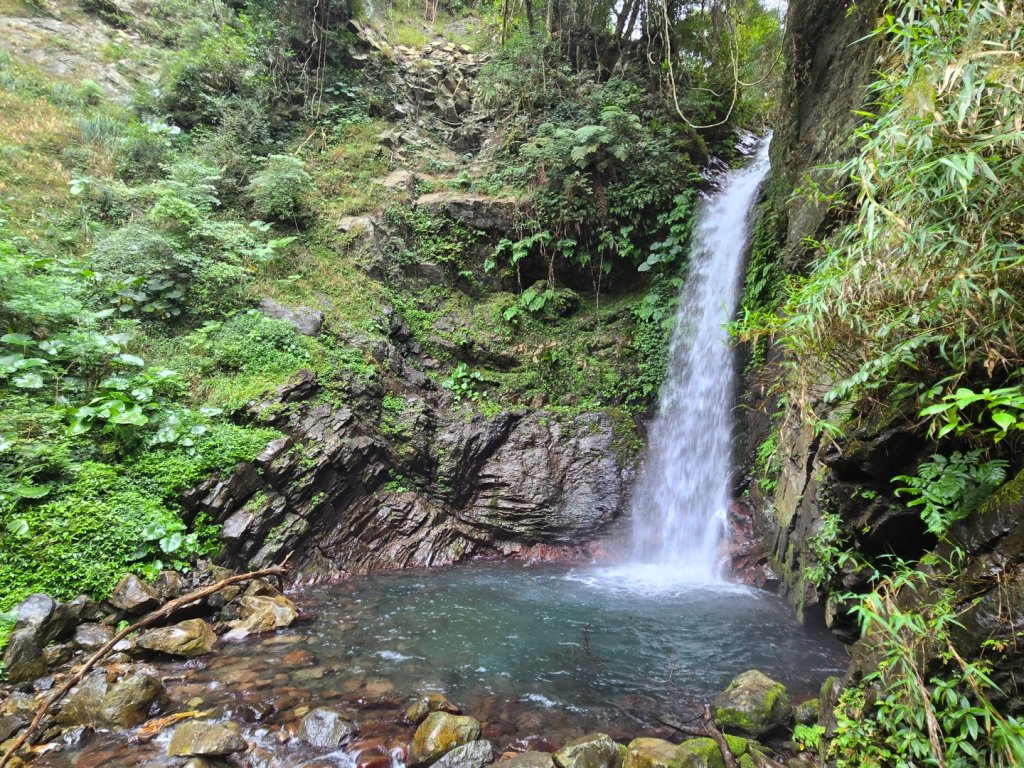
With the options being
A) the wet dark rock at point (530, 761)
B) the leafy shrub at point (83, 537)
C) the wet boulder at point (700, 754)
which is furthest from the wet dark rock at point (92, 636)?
the wet boulder at point (700, 754)

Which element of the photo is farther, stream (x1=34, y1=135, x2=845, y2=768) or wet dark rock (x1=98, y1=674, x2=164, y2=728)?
stream (x1=34, y1=135, x2=845, y2=768)

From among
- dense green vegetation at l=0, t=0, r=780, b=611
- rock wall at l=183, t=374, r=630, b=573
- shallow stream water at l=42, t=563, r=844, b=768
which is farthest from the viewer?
rock wall at l=183, t=374, r=630, b=573

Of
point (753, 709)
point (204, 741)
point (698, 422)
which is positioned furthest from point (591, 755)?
point (698, 422)

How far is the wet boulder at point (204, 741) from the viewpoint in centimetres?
331

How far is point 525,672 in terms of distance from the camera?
4723 mm

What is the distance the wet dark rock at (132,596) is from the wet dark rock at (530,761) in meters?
3.87

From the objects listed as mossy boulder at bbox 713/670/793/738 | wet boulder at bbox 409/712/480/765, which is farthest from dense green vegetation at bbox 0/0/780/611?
mossy boulder at bbox 713/670/793/738

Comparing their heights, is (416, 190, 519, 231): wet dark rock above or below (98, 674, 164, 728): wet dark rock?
above

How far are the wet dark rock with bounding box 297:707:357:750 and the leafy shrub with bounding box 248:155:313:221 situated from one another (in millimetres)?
10314

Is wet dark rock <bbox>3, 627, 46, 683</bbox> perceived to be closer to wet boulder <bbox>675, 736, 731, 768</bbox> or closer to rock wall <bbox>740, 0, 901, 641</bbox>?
wet boulder <bbox>675, 736, 731, 768</bbox>

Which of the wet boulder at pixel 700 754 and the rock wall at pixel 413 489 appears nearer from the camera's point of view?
the wet boulder at pixel 700 754

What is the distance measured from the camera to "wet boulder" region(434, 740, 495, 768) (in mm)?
3357

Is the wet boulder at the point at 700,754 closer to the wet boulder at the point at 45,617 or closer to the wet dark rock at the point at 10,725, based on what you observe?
the wet dark rock at the point at 10,725

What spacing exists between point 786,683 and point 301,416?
6972 mm
